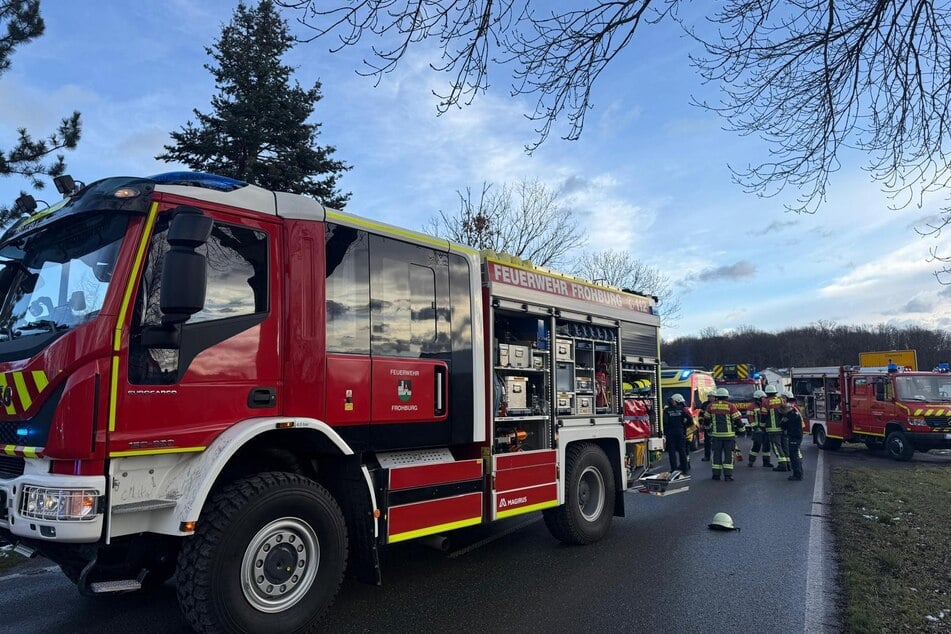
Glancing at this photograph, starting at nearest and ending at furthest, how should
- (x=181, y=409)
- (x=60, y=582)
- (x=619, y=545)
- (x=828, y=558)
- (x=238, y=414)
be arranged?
1. (x=181, y=409)
2. (x=238, y=414)
3. (x=60, y=582)
4. (x=828, y=558)
5. (x=619, y=545)

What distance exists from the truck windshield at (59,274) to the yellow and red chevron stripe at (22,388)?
0.90 ft

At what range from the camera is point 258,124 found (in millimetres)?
19375

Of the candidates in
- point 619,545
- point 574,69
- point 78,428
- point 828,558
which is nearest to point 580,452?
point 619,545

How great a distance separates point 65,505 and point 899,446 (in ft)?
59.5

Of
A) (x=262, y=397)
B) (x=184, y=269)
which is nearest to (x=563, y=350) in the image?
(x=262, y=397)

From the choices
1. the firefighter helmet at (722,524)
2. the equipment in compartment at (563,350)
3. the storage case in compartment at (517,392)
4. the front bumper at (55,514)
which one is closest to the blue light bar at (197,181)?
the front bumper at (55,514)

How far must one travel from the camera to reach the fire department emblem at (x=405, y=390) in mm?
5190

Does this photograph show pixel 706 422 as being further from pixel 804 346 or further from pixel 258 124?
pixel 804 346

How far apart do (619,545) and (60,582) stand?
Result: 5.38m

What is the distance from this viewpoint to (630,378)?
8773 mm

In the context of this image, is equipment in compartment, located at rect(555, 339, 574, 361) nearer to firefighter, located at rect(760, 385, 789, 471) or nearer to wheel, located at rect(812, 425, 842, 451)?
firefighter, located at rect(760, 385, 789, 471)

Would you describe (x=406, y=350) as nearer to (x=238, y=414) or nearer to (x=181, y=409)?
(x=238, y=414)

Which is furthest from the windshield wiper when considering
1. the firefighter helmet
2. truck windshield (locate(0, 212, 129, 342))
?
the firefighter helmet

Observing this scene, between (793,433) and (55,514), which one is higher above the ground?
(55,514)
